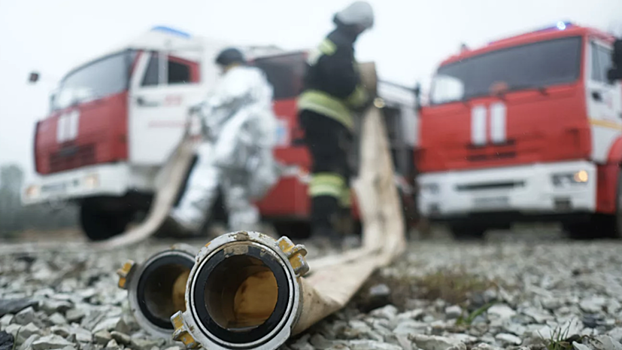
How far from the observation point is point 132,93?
19.2 feet

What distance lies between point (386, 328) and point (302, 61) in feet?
14.1

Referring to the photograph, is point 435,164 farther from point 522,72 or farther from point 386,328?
point 386,328

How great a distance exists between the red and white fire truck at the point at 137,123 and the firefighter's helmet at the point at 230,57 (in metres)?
0.48

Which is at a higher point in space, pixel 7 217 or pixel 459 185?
pixel 459 185

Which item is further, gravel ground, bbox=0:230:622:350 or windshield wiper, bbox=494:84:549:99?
windshield wiper, bbox=494:84:549:99

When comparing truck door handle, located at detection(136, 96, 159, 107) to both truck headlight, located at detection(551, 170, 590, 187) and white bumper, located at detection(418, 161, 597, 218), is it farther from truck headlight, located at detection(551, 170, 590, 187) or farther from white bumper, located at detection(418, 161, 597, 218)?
truck headlight, located at detection(551, 170, 590, 187)

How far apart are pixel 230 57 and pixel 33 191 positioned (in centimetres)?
263

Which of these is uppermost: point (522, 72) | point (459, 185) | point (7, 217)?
point (522, 72)

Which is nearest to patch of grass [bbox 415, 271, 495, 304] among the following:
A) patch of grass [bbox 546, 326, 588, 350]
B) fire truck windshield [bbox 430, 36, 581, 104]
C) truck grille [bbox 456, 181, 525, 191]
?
patch of grass [bbox 546, 326, 588, 350]

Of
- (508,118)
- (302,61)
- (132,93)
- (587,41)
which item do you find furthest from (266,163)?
(587,41)

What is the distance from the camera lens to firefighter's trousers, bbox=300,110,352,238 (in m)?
4.01

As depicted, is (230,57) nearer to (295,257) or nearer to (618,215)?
(618,215)

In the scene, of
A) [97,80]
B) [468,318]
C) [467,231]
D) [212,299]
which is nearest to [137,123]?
[97,80]

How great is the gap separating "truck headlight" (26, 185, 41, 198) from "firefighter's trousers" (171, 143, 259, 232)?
5.84 ft
